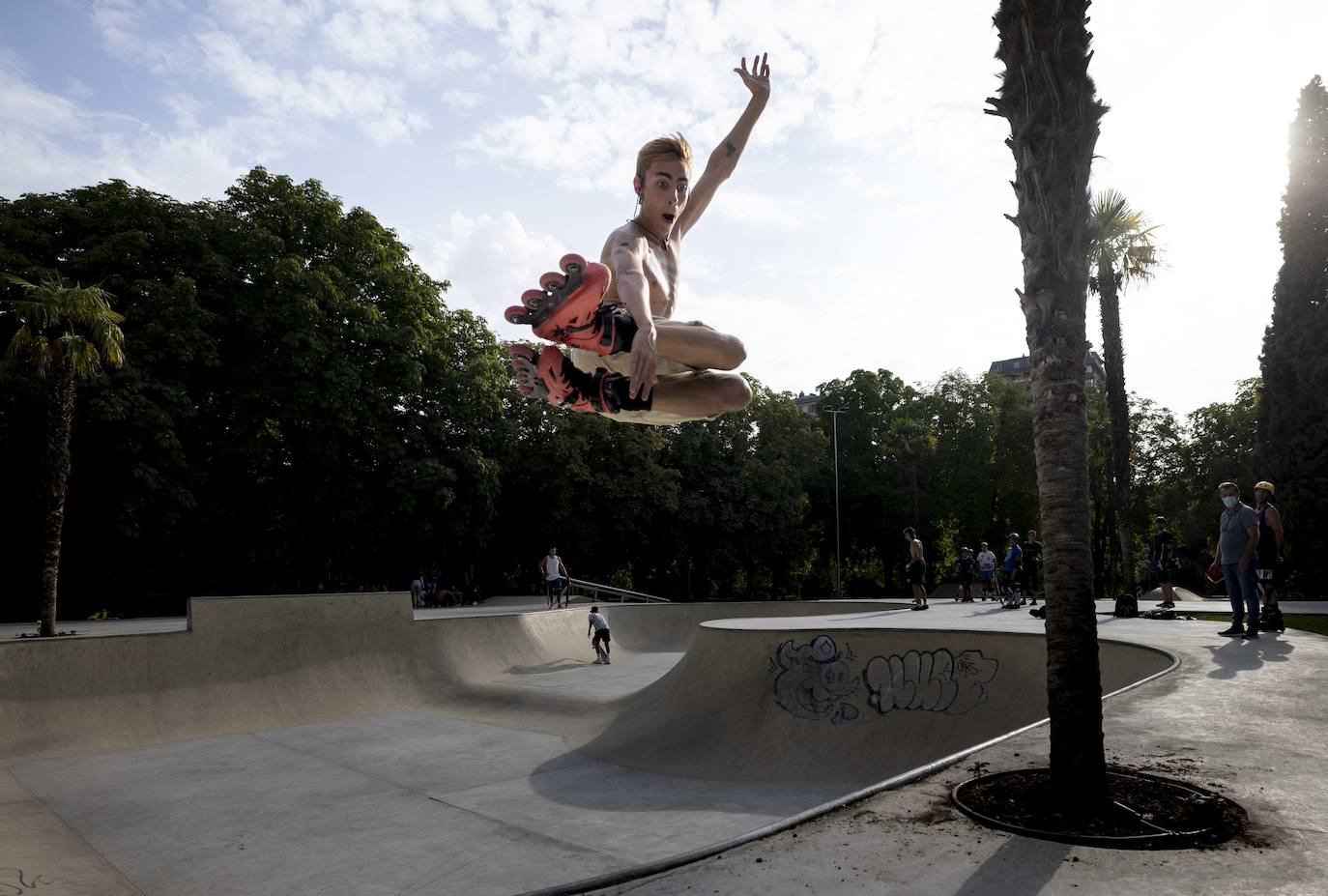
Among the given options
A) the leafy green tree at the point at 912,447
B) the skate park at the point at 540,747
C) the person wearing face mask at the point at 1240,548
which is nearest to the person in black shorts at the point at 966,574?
the skate park at the point at 540,747

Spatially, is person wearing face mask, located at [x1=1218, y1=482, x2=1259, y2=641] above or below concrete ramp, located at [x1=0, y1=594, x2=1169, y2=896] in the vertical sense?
above

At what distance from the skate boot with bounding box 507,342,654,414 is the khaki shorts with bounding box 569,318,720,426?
4cm

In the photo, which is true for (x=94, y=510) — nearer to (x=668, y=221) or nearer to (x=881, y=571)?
(x=668, y=221)

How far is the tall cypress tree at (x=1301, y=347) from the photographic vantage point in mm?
27141

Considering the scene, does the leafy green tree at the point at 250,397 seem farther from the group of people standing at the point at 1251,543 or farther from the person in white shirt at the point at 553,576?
the group of people standing at the point at 1251,543

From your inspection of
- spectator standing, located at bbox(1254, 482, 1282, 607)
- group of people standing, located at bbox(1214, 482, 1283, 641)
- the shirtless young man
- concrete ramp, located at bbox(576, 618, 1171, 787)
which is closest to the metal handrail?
concrete ramp, located at bbox(576, 618, 1171, 787)

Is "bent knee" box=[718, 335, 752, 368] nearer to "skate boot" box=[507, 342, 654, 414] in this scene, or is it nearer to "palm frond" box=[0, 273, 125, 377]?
"skate boot" box=[507, 342, 654, 414]

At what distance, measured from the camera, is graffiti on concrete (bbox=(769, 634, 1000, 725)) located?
9227mm

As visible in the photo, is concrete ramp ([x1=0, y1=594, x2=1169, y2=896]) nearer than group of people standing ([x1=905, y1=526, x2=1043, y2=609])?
Yes

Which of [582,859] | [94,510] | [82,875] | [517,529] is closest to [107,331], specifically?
[94,510]

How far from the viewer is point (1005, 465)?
1692 inches

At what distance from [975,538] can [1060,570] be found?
43.7 metres

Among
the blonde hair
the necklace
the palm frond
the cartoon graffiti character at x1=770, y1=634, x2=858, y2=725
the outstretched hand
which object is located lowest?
the cartoon graffiti character at x1=770, y1=634, x2=858, y2=725

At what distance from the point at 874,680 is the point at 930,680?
2.45 ft
